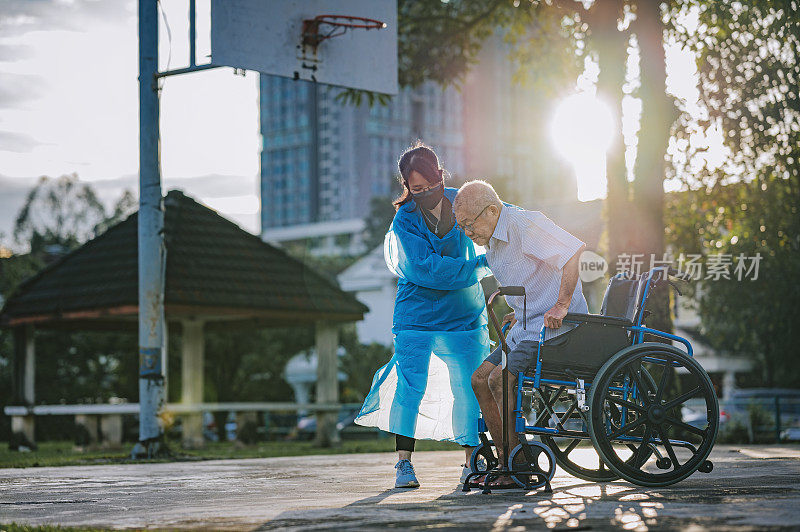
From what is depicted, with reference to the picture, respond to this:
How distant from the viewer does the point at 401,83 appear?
17578 mm

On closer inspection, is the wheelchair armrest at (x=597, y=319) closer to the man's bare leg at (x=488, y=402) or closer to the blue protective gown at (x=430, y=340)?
the man's bare leg at (x=488, y=402)

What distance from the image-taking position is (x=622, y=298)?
5.88 m

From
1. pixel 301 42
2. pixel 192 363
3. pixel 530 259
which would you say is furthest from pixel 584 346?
pixel 192 363

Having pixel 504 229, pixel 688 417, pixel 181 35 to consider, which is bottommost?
pixel 688 417

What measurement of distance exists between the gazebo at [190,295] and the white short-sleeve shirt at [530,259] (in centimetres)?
1069

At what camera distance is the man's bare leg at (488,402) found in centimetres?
580

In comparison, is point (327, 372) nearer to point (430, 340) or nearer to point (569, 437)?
point (430, 340)

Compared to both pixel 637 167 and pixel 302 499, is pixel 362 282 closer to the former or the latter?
pixel 637 167

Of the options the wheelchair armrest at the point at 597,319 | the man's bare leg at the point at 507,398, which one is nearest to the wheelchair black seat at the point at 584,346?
the wheelchair armrest at the point at 597,319

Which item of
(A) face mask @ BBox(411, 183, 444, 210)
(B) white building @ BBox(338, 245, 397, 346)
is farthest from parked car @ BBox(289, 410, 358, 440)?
(B) white building @ BBox(338, 245, 397, 346)

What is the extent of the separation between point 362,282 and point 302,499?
63.7 m

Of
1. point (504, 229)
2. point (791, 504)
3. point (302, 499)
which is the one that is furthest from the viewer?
point (504, 229)

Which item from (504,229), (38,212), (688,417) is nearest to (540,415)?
(504,229)

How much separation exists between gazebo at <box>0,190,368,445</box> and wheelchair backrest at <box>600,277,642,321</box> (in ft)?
35.3
